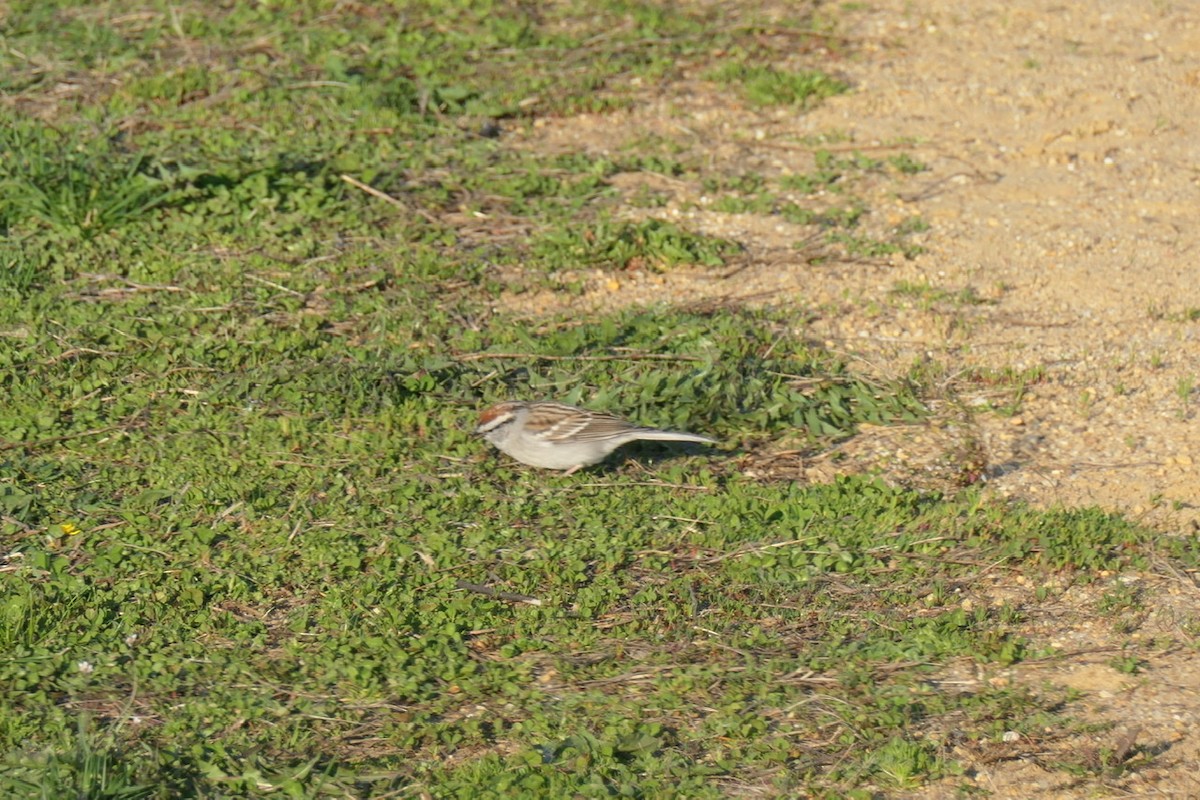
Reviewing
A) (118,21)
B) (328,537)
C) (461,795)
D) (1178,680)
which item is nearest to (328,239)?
(328,537)

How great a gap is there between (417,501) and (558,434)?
695 millimetres

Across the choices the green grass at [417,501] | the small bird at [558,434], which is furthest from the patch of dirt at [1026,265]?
the small bird at [558,434]

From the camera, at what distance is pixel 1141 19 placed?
39.9 ft

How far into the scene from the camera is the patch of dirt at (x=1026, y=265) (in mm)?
6148

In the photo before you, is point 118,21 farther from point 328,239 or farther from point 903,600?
point 903,600

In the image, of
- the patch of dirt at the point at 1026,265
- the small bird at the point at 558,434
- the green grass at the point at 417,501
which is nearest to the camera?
the green grass at the point at 417,501

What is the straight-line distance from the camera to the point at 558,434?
6.94 meters

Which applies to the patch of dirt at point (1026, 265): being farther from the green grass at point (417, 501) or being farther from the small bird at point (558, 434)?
the small bird at point (558, 434)

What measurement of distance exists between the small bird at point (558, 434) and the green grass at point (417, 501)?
17cm

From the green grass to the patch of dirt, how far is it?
0.66 feet

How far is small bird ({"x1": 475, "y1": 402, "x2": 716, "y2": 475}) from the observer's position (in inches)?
274

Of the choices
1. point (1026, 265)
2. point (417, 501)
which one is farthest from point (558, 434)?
point (1026, 265)

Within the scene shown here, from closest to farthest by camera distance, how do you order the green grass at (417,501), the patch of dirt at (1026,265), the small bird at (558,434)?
1. the green grass at (417,501)
2. the patch of dirt at (1026,265)
3. the small bird at (558,434)

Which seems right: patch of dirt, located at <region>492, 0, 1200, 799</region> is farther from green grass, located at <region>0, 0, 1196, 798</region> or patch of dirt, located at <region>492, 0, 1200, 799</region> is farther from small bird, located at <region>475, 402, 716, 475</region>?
small bird, located at <region>475, 402, 716, 475</region>
